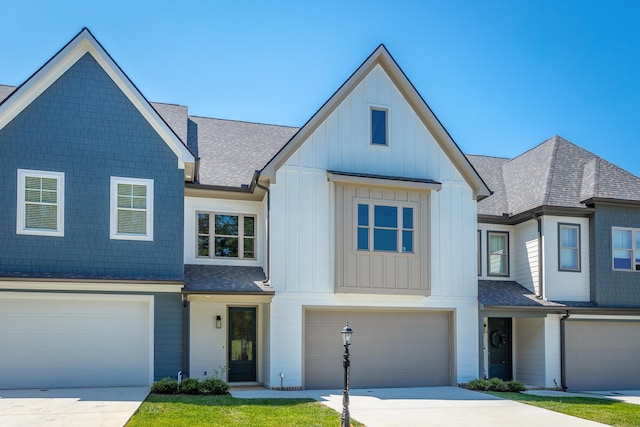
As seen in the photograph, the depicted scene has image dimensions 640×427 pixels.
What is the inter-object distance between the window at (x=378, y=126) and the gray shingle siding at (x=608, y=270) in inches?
274

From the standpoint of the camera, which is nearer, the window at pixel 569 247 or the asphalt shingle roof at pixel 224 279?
the asphalt shingle roof at pixel 224 279

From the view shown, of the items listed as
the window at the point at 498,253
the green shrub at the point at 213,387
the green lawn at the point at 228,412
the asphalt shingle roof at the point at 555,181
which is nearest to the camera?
the green lawn at the point at 228,412

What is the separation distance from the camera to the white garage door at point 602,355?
1934cm

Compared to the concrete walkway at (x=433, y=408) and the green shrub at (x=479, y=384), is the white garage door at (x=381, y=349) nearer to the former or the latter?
the concrete walkway at (x=433, y=408)

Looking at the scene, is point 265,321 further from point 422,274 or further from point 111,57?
point 111,57

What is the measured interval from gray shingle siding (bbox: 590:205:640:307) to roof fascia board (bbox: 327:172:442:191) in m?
5.44

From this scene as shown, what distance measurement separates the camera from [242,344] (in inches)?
714

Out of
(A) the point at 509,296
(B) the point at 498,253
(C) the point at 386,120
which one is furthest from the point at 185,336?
(B) the point at 498,253

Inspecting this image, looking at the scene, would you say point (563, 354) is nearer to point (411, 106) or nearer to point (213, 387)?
point (411, 106)

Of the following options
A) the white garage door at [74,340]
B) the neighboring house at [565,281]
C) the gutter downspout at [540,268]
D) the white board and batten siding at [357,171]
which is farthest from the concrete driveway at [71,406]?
the gutter downspout at [540,268]

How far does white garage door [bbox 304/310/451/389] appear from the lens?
1730 cm

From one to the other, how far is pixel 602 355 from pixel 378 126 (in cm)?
970

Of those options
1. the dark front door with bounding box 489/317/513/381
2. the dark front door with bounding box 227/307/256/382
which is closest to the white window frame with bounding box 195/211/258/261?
the dark front door with bounding box 227/307/256/382

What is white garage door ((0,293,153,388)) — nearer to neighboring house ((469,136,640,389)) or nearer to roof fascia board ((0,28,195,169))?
roof fascia board ((0,28,195,169))
